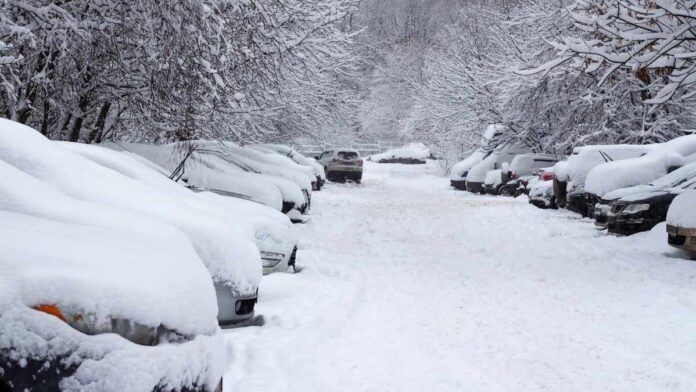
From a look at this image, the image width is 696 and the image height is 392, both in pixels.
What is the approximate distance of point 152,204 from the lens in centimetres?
522

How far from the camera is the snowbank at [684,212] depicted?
1064 cm

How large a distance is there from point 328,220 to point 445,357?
11.9 metres

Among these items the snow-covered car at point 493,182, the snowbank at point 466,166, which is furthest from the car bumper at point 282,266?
the snowbank at point 466,166

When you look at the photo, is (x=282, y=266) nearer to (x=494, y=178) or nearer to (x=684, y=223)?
(x=684, y=223)

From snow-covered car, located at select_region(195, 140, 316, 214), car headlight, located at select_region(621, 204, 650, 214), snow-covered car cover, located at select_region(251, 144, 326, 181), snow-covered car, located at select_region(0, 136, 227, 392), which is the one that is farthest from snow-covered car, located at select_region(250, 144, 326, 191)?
snow-covered car, located at select_region(0, 136, 227, 392)

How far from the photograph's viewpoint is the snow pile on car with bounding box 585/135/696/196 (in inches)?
590

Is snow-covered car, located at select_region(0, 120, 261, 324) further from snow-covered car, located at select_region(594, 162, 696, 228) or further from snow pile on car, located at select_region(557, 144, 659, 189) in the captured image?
snow pile on car, located at select_region(557, 144, 659, 189)

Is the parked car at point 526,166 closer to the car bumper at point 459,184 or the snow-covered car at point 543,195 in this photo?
the snow-covered car at point 543,195

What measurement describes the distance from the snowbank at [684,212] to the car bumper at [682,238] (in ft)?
0.21

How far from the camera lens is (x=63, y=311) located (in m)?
2.72

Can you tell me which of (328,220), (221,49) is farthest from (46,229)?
(328,220)

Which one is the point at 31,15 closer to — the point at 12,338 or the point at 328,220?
the point at 12,338

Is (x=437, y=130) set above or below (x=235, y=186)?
above

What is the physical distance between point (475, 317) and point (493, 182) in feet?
68.9
